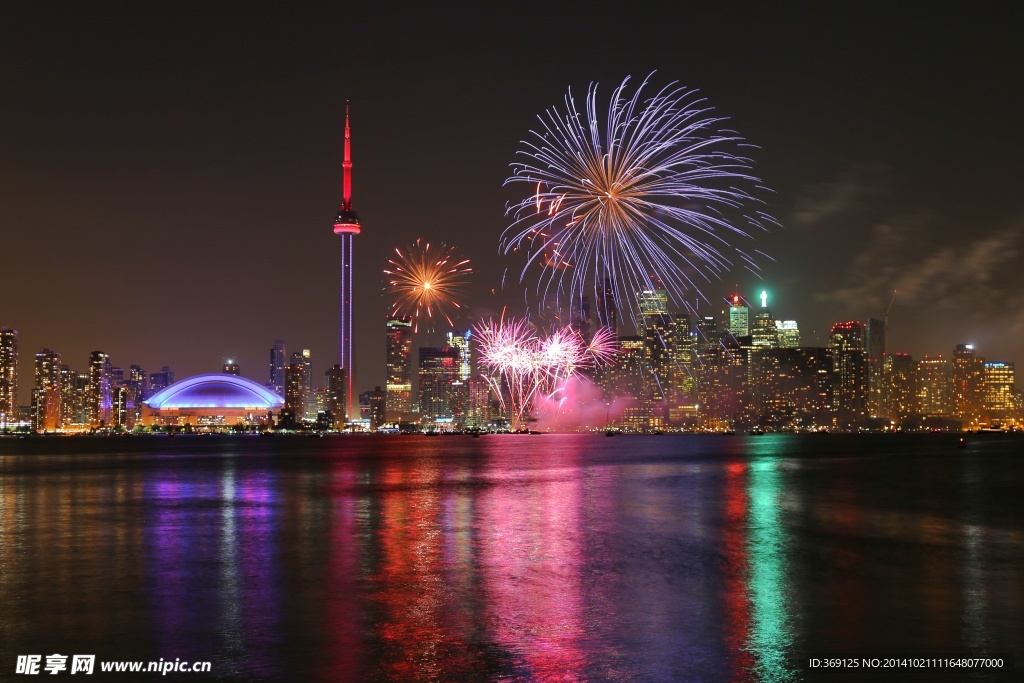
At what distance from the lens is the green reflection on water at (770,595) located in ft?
52.4

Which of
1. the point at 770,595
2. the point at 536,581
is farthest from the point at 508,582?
the point at 770,595

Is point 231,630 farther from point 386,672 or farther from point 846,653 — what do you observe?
point 846,653

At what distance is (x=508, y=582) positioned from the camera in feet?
80.7

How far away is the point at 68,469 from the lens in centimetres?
9531

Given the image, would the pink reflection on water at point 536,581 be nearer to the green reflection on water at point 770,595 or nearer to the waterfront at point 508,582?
the waterfront at point 508,582

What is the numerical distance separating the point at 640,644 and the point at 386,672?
5.01 m

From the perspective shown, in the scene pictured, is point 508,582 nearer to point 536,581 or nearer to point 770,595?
point 536,581

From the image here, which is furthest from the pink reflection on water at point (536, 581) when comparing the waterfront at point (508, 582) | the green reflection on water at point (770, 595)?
the green reflection on water at point (770, 595)

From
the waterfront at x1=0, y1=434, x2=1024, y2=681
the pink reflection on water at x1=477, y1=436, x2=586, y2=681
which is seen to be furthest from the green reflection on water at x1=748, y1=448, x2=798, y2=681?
the pink reflection on water at x1=477, y1=436, x2=586, y2=681

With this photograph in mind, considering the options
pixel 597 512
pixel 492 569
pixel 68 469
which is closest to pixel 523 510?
pixel 597 512

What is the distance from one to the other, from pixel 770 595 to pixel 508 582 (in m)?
6.97

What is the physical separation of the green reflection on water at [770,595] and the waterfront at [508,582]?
0.29 feet

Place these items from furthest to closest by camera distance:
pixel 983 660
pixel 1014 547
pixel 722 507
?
pixel 722 507, pixel 1014 547, pixel 983 660

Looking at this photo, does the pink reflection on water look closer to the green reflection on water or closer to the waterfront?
the waterfront
